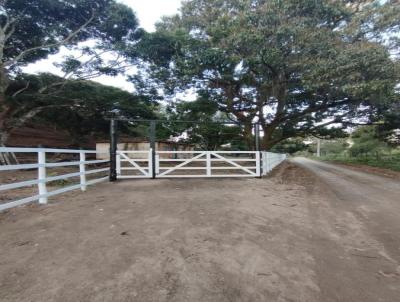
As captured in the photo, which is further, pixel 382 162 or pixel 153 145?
pixel 382 162

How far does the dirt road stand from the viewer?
86.7 inches

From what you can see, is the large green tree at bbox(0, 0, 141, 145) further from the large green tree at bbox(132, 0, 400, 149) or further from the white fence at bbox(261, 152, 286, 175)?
the white fence at bbox(261, 152, 286, 175)

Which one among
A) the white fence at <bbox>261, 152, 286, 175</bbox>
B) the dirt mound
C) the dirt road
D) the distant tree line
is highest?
the distant tree line

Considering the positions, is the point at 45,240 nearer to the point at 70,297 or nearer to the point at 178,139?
the point at 70,297

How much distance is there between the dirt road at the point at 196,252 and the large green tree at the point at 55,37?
1050 centimetres

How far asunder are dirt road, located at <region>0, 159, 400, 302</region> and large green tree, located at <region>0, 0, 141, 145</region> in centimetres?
1050

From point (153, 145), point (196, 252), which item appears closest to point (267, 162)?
point (153, 145)

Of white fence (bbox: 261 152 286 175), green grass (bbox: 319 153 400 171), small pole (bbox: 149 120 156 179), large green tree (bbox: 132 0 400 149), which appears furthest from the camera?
green grass (bbox: 319 153 400 171)

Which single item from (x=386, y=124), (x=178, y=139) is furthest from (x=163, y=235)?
(x=178, y=139)

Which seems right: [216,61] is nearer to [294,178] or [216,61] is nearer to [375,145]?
[294,178]

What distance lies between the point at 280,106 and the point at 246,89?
2370 millimetres

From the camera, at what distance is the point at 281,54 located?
11.2m

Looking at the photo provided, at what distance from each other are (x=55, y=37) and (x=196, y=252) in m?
14.1

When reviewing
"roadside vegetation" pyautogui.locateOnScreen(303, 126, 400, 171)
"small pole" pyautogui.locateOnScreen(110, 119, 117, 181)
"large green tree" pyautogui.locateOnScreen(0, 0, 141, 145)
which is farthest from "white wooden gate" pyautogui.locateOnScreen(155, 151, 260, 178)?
"roadside vegetation" pyautogui.locateOnScreen(303, 126, 400, 171)
